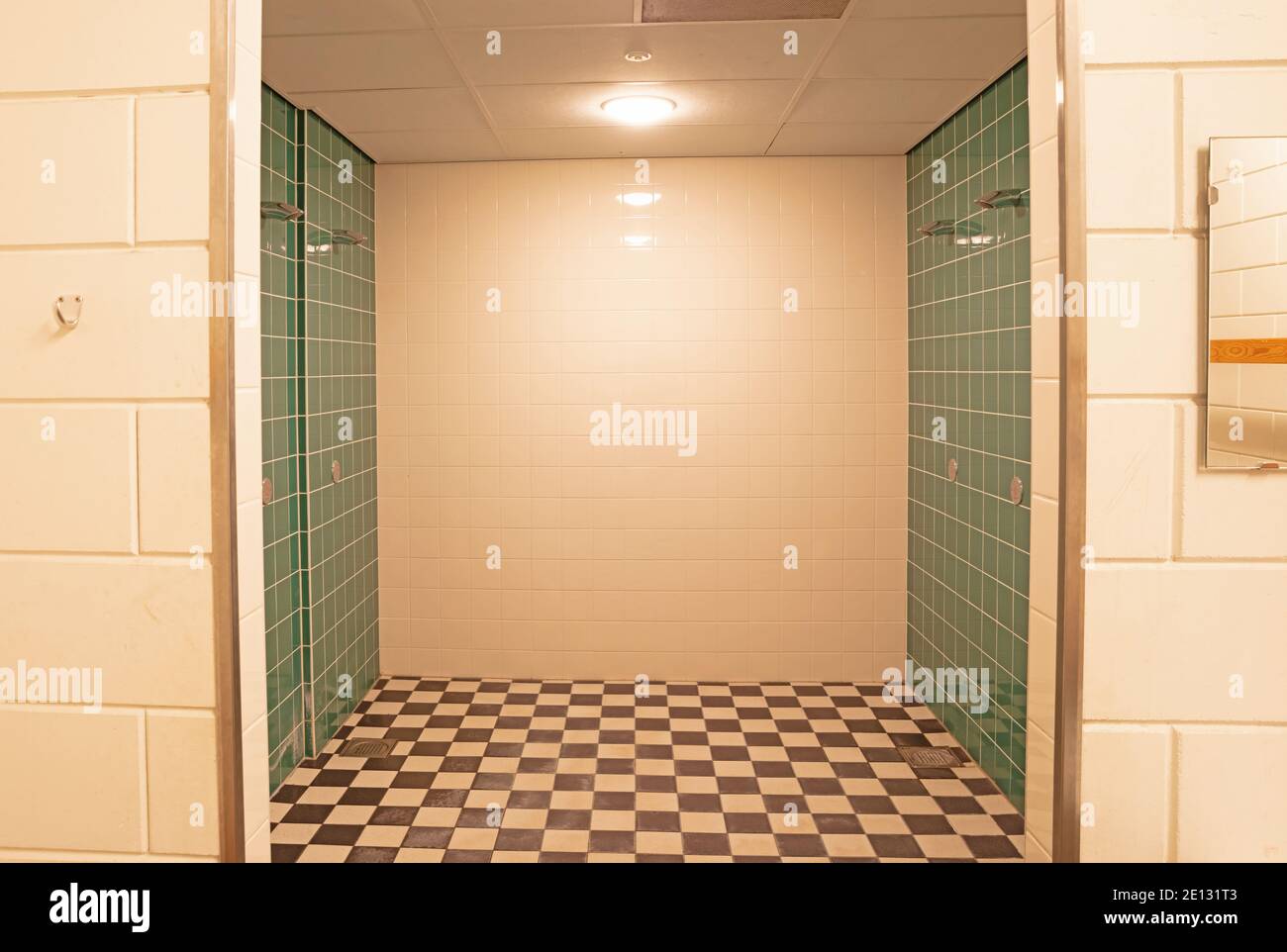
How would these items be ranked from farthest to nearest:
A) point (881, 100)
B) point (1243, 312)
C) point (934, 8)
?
point (881, 100) < point (934, 8) < point (1243, 312)

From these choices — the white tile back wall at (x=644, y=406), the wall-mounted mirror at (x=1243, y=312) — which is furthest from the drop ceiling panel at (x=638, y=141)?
the wall-mounted mirror at (x=1243, y=312)

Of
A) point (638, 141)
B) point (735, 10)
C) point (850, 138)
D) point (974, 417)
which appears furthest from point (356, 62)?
point (974, 417)

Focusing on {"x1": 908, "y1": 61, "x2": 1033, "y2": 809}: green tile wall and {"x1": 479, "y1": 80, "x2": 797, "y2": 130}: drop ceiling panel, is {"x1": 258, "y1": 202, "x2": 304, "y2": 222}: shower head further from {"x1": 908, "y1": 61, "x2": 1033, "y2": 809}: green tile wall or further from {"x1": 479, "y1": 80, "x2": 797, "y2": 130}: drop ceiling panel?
{"x1": 908, "y1": 61, "x2": 1033, "y2": 809}: green tile wall

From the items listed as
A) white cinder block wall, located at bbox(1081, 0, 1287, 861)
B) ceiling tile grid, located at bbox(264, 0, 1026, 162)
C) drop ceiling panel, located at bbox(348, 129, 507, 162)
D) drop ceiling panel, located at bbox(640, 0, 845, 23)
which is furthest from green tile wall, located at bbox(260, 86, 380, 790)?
white cinder block wall, located at bbox(1081, 0, 1287, 861)

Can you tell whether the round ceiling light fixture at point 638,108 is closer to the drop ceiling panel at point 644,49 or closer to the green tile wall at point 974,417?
the drop ceiling panel at point 644,49

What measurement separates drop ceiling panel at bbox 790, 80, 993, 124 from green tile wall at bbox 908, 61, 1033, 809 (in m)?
0.10

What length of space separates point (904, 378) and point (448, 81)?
7.85ft

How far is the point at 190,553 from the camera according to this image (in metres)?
1.06

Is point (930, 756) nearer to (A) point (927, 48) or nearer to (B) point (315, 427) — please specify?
(A) point (927, 48)

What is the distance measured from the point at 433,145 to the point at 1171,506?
3.60 meters

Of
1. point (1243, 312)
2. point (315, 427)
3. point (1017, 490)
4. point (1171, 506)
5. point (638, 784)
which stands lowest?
point (638, 784)

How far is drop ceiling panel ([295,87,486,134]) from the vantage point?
324 centimetres

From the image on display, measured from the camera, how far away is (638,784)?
3213mm

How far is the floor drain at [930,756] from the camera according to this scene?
3.40 meters
